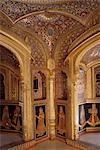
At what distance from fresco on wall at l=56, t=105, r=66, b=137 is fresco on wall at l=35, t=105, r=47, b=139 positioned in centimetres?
45

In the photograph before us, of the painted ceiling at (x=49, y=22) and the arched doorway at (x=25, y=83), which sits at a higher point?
the painted ceiling at (x=49, y=22)

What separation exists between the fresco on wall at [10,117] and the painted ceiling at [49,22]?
6.02 feet

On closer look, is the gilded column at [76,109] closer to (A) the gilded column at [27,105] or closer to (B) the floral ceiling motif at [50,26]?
(B) the floral ceiling motif at [50,26]

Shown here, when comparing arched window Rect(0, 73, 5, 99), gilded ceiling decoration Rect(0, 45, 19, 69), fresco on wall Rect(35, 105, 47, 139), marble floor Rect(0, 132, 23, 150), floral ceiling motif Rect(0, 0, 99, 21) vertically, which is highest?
floral ceiling motif Rect(0, 0, 99, 21)

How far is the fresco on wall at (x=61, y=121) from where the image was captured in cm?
721

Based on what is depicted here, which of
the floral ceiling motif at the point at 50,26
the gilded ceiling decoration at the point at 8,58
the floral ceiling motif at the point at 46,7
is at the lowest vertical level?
the gilded ceiling decoration at the point at 8,58

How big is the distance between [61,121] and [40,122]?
673 mm

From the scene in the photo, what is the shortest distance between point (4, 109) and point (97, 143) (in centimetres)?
332

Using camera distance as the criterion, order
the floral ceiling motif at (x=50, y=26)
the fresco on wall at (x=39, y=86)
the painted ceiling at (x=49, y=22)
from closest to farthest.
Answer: the painted ceiling at (x=49, y=22), the floral ceiling motif at (x=50, y=26), the fresco on wall at (x=39, y=86)

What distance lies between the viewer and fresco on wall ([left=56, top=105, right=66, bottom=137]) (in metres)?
7.21

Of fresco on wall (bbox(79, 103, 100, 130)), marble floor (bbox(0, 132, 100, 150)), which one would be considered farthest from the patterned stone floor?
fresco on wall (bbox(79, 103, 100, 130))

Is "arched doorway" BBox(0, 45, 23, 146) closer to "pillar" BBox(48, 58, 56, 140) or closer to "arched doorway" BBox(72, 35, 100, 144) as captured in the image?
"pillar" BBox(48, 58, 56, 140)

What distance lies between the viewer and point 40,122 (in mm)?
7109

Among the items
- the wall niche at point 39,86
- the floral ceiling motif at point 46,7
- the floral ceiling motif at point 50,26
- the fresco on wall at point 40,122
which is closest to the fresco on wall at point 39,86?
the wall niche at point 39,86
